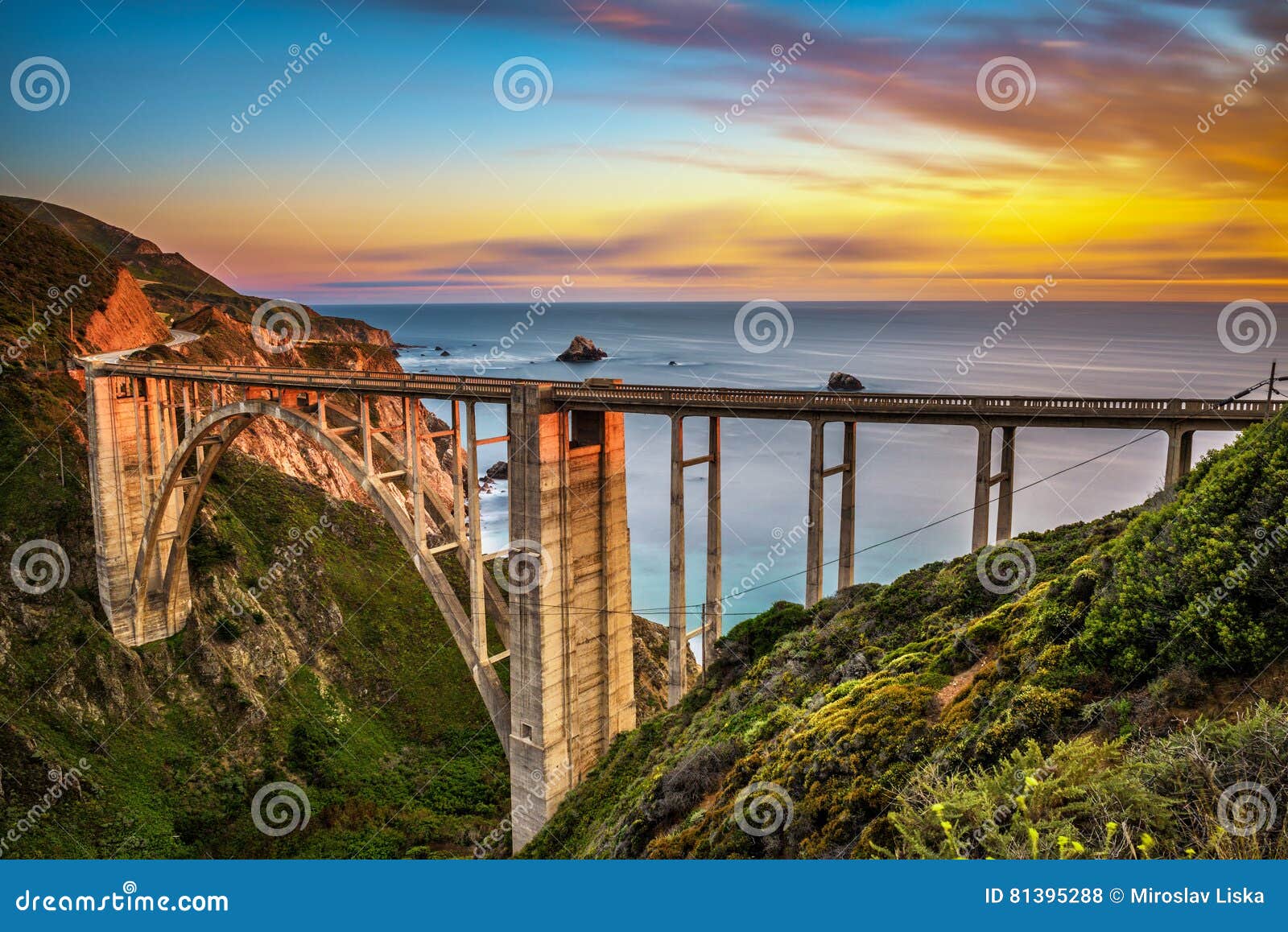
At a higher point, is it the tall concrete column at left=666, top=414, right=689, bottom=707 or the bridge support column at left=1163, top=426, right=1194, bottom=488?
the bridge support column at left=1163, top=426, right=1194, bottom=488

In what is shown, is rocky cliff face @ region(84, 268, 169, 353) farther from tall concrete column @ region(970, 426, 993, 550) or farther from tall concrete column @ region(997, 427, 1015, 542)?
tall concrete column @ region(997, 427, 1015, 542)

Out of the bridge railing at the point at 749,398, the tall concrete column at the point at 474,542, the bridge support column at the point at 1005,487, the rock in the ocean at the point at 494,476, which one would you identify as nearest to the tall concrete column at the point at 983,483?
the bridge support column at the point at 1005,487

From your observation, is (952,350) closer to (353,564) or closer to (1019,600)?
(353,564)

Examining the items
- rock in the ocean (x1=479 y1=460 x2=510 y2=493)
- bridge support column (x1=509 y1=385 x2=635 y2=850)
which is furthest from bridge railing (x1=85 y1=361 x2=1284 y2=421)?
rock in the ocean (x1=479 y1=460 x2=510 y2=493)

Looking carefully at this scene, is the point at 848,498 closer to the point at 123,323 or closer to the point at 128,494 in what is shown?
the point at 128,494

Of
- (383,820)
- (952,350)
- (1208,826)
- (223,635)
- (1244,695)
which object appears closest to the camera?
(1208,826)

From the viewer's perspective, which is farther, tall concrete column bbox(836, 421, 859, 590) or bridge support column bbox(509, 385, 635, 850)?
bridge support column bbox(509, 385, 635, 850)

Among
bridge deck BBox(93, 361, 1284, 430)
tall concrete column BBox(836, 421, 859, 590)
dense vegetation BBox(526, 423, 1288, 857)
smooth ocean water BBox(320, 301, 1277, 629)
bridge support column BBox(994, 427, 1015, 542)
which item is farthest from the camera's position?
smooth ocean water BBox(320, 301, 1277, 629)

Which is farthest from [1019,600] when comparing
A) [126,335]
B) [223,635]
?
[126,335]
